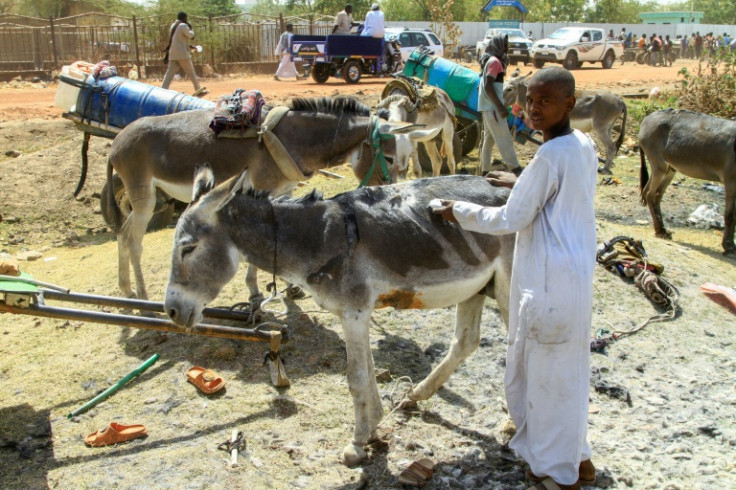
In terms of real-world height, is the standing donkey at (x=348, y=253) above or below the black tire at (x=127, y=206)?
above

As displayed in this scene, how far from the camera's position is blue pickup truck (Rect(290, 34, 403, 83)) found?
24344 millimetres

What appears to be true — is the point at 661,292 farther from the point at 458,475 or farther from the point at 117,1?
the point at 117,1

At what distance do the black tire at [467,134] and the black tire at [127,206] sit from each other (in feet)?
21.5

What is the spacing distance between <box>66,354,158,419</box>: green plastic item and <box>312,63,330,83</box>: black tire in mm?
20882

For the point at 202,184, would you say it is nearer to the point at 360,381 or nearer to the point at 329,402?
the point at 360,381

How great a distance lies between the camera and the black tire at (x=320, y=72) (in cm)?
2505

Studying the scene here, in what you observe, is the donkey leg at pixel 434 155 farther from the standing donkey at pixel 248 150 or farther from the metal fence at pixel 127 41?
the metal fence at pixel 127 41

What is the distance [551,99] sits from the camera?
323cm

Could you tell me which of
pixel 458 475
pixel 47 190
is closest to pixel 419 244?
pixel 458 475

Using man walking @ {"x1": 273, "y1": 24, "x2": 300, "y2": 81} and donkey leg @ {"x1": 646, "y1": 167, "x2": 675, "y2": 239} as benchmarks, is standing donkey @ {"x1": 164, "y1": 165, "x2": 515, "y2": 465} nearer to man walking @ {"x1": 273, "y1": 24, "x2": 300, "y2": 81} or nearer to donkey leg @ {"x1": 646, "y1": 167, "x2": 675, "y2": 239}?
donkey leg @ {"x1": 646, "y1": 167, "x2": 675, "y2": 239}

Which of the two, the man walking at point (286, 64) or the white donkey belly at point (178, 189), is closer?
the white donkey belly at point (178, 189)

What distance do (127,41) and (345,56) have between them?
10.6 meters

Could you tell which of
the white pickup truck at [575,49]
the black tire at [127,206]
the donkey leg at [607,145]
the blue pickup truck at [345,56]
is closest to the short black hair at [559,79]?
the black tire at [127,206]

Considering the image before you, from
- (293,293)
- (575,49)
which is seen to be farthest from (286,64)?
(293,293)
